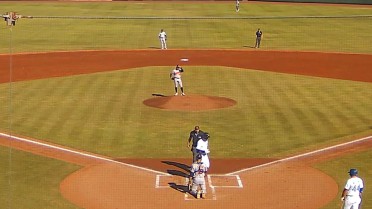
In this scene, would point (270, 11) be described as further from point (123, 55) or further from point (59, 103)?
point (59, 103)

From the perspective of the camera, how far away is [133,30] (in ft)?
168

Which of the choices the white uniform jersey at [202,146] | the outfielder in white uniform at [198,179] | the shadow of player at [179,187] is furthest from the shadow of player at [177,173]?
the outfielder in white uniform at [198,179]

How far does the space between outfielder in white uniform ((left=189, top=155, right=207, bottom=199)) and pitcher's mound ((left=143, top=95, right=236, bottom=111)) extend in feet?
31.8

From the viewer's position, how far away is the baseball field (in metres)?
15.4

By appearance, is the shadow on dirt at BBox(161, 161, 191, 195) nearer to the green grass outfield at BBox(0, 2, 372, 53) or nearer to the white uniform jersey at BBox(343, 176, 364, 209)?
the white uniform jersey at BBox(343, 176, 364, 209)

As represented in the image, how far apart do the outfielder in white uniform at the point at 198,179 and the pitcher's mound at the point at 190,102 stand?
968 centimetres

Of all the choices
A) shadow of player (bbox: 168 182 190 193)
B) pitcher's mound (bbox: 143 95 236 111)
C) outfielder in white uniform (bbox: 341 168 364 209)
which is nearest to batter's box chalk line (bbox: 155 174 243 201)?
shadow of player (bbox: 168 182 190 193)

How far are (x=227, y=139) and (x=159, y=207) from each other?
263 inches

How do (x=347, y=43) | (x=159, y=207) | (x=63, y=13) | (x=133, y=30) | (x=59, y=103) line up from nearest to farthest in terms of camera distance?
(x=159, y=207)
(x=59, y=103)
(x=347, y=43)
(x=133, y=30)
(x=63, y=13)

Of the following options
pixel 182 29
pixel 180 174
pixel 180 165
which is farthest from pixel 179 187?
pixel 182 29

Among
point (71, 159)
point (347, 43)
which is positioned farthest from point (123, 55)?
point (71, 159)

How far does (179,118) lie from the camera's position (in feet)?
76.0

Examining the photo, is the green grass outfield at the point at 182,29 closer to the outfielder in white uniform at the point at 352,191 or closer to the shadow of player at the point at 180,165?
the shadow of player at the point at 180,165

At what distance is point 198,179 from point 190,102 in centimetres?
1130
